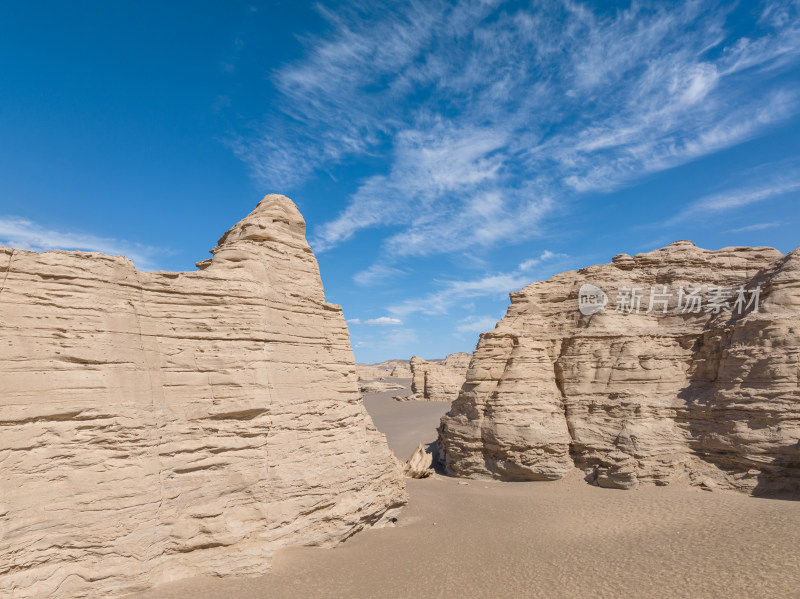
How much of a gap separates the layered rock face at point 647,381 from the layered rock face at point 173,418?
931cm

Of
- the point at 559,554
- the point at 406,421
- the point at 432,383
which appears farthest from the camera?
the point at 432,383

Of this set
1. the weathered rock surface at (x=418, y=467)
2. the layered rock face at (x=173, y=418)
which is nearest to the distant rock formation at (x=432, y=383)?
the weathered rock surface at (x=418, y=467)

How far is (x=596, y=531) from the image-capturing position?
47.5ft

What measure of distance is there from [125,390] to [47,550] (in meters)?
2.77

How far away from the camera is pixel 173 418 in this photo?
1000 centimetres

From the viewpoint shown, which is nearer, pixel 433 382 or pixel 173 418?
pixel 173 418

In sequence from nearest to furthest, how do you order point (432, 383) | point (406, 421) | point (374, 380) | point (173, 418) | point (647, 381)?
point (173, 418) → point (647, 381) → point (406, 421) → point (432, 383) → point (374, 380)

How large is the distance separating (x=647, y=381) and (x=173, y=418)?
60.2ft

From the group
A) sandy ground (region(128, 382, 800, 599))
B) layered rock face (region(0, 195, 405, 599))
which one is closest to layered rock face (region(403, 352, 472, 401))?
sandy ground (region(128, 382, 800, 599))

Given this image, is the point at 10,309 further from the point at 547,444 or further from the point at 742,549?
the point at 547,444

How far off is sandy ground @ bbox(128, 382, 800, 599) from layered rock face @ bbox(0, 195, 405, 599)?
33.4 inches

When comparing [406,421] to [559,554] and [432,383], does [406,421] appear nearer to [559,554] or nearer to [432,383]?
[432,383]

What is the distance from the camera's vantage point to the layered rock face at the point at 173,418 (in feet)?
27.1

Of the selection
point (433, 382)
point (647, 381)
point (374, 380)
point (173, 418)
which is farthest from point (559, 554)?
point (374, 380)
